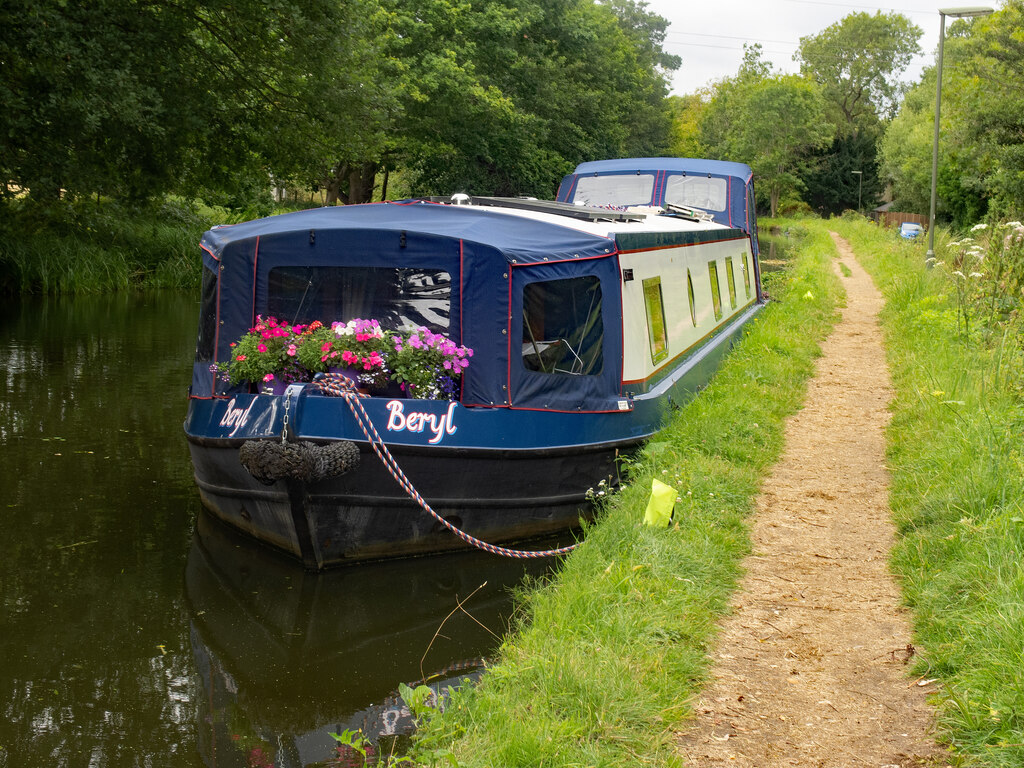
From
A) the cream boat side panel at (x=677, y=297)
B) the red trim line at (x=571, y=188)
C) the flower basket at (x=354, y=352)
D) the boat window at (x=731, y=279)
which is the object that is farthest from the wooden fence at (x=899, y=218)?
the flower basket at (x=354, y=352)

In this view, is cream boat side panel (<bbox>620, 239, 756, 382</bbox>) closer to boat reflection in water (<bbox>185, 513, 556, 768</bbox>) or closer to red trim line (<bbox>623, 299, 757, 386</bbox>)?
red trim line (<bbox>623, 299, 757, 386</bbox>)

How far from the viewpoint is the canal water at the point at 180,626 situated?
485 cm

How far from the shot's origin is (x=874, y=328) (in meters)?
14.2

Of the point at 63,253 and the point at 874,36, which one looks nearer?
Answer: the point at 63,253

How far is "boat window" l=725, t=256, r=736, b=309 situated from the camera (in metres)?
13.2

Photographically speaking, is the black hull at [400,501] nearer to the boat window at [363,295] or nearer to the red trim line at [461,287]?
the red trim line at [461,287]

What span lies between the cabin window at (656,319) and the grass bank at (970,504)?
2013 millimetres

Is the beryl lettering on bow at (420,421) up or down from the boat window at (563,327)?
down

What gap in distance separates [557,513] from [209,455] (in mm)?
2526

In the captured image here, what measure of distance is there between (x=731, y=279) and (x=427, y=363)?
24.6 ft

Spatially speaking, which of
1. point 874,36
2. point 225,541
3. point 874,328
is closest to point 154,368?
point 225,541

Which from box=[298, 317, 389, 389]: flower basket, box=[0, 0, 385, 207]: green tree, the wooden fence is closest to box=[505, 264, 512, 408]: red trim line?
box=[298, 317, 389, 389]: flower basket

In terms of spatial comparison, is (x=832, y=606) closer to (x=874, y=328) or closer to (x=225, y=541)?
(x=225, y=541)

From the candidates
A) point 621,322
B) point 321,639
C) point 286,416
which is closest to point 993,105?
point 621,322
